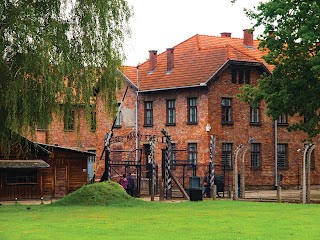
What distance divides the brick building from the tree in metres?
10.1

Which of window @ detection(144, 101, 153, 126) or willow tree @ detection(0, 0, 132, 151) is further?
window @ detection(144, 101, 153, 126)

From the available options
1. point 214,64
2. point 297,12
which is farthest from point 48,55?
point 214,64

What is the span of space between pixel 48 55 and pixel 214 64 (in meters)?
28.3

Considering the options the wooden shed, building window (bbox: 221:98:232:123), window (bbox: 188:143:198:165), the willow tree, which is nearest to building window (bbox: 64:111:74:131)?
the willow tree

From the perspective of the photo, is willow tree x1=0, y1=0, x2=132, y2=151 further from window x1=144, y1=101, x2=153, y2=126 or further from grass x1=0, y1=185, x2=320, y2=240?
window x1=144, y1=101, x2=153, y2=126

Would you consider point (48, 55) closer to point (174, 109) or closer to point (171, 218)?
point (171, 218)

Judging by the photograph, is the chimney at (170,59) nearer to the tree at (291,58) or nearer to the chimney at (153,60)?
the chimney at (153,60)

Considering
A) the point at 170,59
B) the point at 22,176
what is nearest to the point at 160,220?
the point at 22,176

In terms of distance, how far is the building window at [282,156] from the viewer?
61406 mm

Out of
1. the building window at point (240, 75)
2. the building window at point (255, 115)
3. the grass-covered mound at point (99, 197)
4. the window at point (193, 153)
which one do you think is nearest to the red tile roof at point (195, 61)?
the building window at point (240, 75)

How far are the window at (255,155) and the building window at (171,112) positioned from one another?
570 cm

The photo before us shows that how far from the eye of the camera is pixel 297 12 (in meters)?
45.1

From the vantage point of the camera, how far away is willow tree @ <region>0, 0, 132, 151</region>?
30.3m

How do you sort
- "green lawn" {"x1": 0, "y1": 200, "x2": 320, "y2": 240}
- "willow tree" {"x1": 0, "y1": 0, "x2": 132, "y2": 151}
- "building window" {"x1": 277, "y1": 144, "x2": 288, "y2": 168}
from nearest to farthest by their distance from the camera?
"green lawn" {"x1": 0, "y1": 200, "x2": 320, "y2": 240}, "willow tree" {"x1": 0, "y1": 0, "x2": 132, "y2": 151}, "building window" {"x1": 277, "y1": 144, "x2": 288, "y2": 168}
